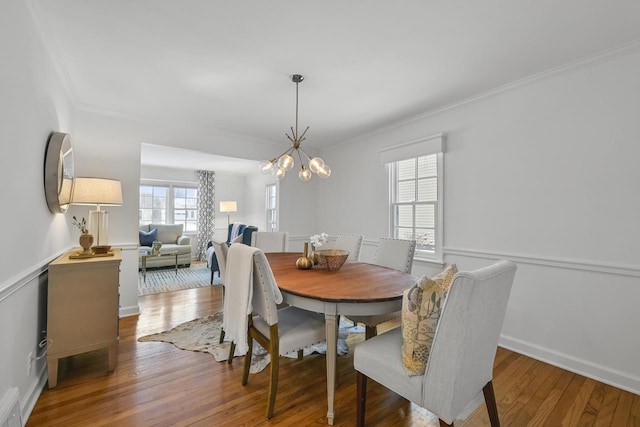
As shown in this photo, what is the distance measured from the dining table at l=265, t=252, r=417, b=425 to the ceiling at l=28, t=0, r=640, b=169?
5.71 ft

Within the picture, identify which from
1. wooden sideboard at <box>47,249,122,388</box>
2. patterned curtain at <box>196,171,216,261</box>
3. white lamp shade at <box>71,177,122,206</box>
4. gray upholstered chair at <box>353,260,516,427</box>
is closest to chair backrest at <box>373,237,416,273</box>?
gray upholstered chair at <box>353,260,516,427</box>

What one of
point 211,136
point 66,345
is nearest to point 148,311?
point 66,345

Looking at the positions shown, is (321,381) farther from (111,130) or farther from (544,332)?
(111,130)

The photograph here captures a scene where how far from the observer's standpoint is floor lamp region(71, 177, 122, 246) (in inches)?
107

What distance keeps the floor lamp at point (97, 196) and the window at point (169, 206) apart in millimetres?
4419

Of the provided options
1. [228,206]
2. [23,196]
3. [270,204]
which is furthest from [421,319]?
[228,206]

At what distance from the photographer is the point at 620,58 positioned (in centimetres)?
214

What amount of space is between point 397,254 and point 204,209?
5.89 metres

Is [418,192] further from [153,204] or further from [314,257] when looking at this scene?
[153,204]

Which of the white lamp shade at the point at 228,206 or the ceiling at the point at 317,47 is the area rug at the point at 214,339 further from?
the white lamp shade at the point at 228,206

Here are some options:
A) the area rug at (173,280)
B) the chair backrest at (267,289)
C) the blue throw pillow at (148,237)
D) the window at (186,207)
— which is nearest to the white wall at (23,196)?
the chair backrest at (267,289)

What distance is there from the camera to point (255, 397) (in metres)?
1.93

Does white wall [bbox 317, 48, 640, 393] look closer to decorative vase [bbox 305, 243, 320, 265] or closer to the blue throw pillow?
decorative vase [bbox 305, 243, 320, 265]

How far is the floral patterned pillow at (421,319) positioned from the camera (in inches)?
52.1
